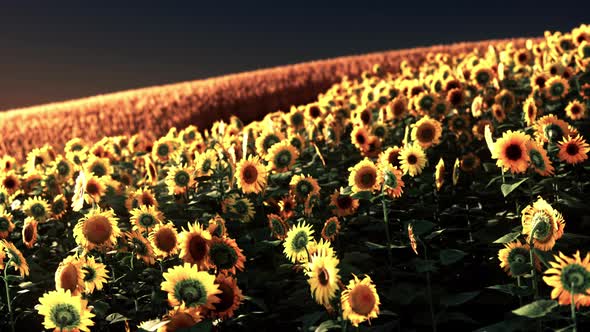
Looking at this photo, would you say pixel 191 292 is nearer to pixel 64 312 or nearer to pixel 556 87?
pixel 64 312

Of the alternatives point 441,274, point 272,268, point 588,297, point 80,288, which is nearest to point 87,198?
point 272,268

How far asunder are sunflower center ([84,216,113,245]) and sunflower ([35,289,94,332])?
2.54ft

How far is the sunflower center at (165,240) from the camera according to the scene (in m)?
3.16

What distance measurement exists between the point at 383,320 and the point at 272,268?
2.61ft

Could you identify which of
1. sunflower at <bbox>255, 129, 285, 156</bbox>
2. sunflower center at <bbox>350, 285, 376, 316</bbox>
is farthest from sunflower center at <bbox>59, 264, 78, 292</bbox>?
sunflower at <bbox>255, 129, 285, 156</bbox>

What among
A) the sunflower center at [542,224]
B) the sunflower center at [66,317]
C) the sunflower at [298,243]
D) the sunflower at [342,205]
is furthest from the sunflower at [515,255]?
the sunflower center at [66,317]

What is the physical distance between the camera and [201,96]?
56.7 feet

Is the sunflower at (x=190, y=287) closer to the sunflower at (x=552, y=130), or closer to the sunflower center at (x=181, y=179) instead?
the sunflower center at (x=181, y=179)

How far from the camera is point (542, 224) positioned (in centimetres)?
264

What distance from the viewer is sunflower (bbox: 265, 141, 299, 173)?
4785 mm

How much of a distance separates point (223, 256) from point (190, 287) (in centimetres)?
36

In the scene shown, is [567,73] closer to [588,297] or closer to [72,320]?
[588,297]

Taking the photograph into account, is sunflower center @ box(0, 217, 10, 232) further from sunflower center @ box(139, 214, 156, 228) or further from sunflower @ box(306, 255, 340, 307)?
sunflower @ box(306, 255, 340, 307)

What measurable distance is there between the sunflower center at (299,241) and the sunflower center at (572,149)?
1.80 m
